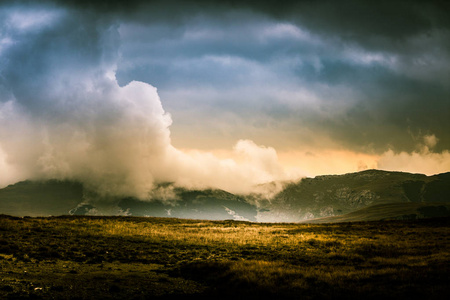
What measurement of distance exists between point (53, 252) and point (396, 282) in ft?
92.7

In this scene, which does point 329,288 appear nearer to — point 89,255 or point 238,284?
point 238,284

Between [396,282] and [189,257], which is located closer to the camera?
[396,282]

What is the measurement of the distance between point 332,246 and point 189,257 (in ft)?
61.4

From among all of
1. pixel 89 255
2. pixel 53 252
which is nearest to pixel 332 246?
pixel 89 255

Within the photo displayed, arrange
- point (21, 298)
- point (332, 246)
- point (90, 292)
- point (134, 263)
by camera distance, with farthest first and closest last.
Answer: point (332, 246)
point (134, 263)
point (90, 292)
point (21, 298)

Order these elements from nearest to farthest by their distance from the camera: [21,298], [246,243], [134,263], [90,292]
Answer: [21,298] < [90,292] < [134,263] < [246,243]

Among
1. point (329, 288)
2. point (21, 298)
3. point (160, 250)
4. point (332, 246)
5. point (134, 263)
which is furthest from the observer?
point (332, 246)

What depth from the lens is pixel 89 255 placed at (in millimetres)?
31438

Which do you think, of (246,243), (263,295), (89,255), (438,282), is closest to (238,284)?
(263,295)

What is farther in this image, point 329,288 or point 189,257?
point 189,257

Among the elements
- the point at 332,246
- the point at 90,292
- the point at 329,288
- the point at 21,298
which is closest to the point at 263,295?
the point at 329,288

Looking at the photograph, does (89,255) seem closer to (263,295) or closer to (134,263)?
(134,263)

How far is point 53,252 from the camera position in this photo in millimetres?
30797

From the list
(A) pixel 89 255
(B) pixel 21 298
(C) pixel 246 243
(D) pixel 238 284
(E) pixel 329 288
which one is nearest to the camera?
(B) pixel 21 298
